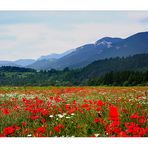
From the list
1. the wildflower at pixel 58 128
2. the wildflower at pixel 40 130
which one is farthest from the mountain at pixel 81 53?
the wildflower at pixel 40 130

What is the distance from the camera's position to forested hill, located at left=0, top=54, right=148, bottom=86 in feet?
65.4

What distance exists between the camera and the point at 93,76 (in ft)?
83.1

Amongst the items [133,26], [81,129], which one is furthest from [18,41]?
[81,129]

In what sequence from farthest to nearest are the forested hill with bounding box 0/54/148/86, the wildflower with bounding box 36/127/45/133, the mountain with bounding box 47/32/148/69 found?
the forested hill with bounding box 0/54/148/86 → the mountain with bounding box 47/32/148/69 → the wildflower with bounding box 36/127/45/133

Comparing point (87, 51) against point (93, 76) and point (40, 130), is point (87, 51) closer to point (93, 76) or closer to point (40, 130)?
point (93, 76)

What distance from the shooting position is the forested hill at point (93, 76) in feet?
65.4

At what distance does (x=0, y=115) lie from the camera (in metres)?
7.57

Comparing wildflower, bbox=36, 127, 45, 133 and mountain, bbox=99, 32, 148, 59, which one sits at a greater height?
mountain, bbox=99, 32, 148, 59

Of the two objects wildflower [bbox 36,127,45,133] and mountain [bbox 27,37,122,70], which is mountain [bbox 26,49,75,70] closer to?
mountain [bbox 27,37,122,70]

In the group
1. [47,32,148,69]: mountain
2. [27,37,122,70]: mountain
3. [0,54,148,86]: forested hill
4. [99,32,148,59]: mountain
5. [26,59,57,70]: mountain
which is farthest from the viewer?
[26,59,57,70]: mountain

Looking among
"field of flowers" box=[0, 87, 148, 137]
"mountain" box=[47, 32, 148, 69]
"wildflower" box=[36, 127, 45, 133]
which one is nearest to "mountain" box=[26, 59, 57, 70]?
"mountain" box=[47, 32, 148, 69]

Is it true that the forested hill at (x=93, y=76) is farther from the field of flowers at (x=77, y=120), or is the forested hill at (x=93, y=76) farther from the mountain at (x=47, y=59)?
the field of flowers at (x=77, y=120)

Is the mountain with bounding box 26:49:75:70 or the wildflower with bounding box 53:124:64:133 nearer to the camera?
the wildflower with bounding box 53:124:64:133
